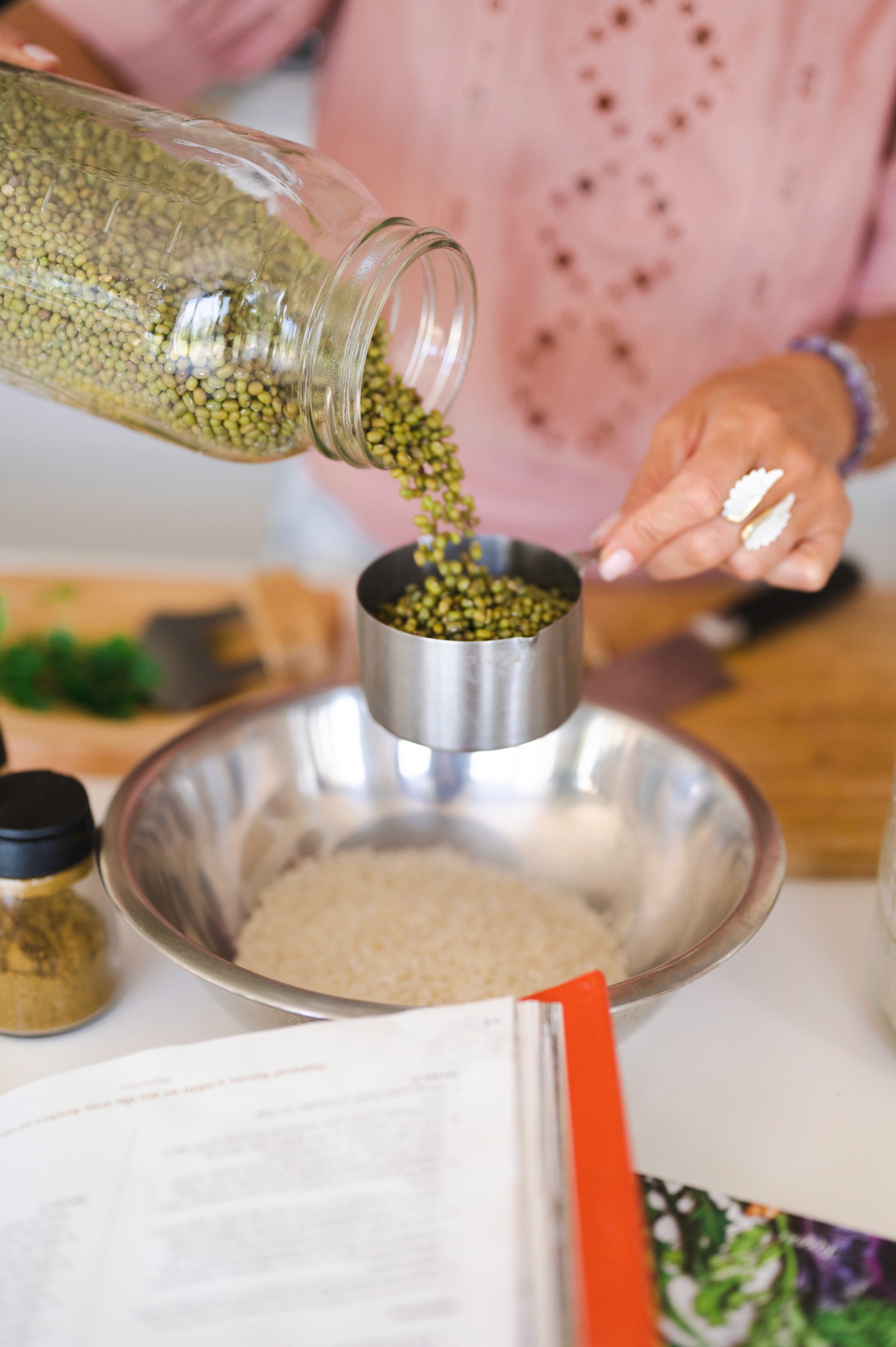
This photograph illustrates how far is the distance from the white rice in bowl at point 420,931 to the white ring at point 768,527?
311 mm

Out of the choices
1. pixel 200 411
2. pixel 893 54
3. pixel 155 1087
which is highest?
pixel 893 54

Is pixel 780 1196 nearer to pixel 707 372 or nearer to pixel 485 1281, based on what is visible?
pixel 485 1281

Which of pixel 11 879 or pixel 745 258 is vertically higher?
pixel 745 258

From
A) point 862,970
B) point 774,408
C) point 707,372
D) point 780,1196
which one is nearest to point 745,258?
point 707,372

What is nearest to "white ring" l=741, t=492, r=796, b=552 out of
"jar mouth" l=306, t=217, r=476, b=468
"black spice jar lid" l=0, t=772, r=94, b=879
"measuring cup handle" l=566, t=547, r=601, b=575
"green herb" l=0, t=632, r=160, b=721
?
"measuring cup handle" l=566, t=547, r=601, b=575

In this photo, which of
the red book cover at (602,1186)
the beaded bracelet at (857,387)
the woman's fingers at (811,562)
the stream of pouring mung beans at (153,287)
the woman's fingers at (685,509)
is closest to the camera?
the red book cover at (602,1186)

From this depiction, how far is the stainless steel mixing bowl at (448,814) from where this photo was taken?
29.7 inches

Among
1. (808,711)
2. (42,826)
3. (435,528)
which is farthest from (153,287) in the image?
(808,711)

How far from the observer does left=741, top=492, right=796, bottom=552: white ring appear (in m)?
0.81

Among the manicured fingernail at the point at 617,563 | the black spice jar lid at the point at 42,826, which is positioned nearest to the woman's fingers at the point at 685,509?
the manicured fingernail at the point at 617,563

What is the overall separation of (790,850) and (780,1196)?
0.33m

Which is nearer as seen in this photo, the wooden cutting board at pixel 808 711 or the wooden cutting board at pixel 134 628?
the wooden cutting board at pixel 808 711

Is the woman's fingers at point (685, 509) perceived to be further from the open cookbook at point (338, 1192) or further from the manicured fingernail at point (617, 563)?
the open cookbook at point (338, 1192)

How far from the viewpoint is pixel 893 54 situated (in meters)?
1.07
